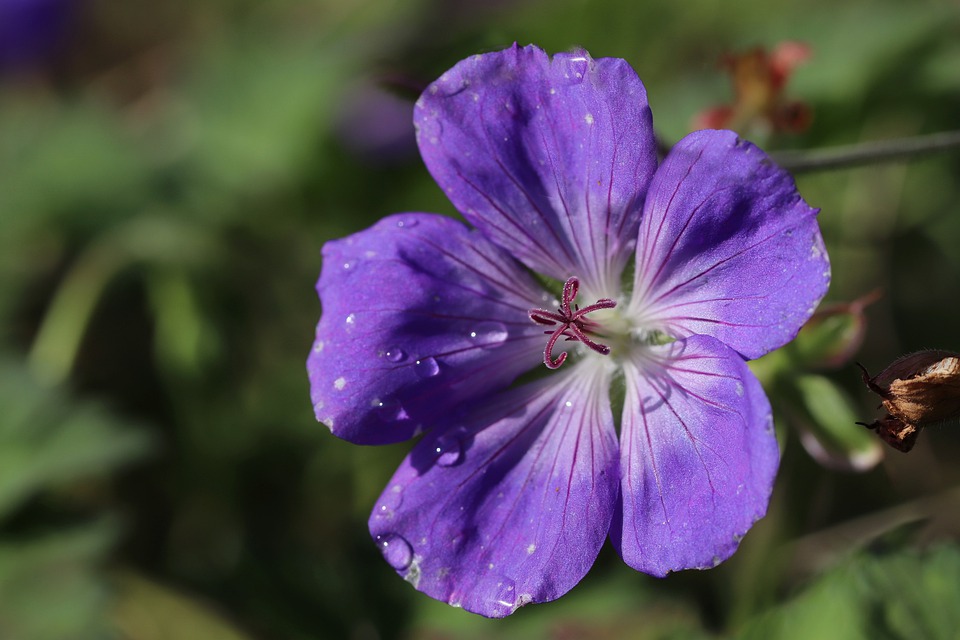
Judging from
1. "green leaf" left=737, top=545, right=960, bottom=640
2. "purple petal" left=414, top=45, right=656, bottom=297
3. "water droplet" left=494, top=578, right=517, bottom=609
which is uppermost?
"purple petal" left=414, top=45, right=656, bottom=297

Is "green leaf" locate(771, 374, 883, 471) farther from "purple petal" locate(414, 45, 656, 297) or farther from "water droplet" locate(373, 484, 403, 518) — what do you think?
"water droplet" locate(373, 484, 403, 518)

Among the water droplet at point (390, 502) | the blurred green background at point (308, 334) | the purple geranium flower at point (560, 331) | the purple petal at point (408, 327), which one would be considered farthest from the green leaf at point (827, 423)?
the water droplet at point (390, 502)

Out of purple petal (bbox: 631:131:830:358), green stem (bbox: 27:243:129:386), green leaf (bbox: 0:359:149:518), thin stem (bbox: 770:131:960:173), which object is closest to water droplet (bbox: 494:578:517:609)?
purple petal (bbox: 631:131:830:358)

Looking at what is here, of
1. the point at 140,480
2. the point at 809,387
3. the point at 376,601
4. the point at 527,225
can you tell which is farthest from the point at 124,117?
the point at 809,387

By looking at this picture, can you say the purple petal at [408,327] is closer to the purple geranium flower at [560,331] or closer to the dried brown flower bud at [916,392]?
the purple geranium flower at [560,331]

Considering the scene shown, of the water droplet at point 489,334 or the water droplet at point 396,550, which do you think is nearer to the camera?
the water droplet at point 396,550

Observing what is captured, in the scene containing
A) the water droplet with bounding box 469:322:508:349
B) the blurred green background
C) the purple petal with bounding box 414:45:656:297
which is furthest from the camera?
the blurred green background

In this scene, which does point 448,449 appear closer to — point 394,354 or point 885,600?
point 394,354
